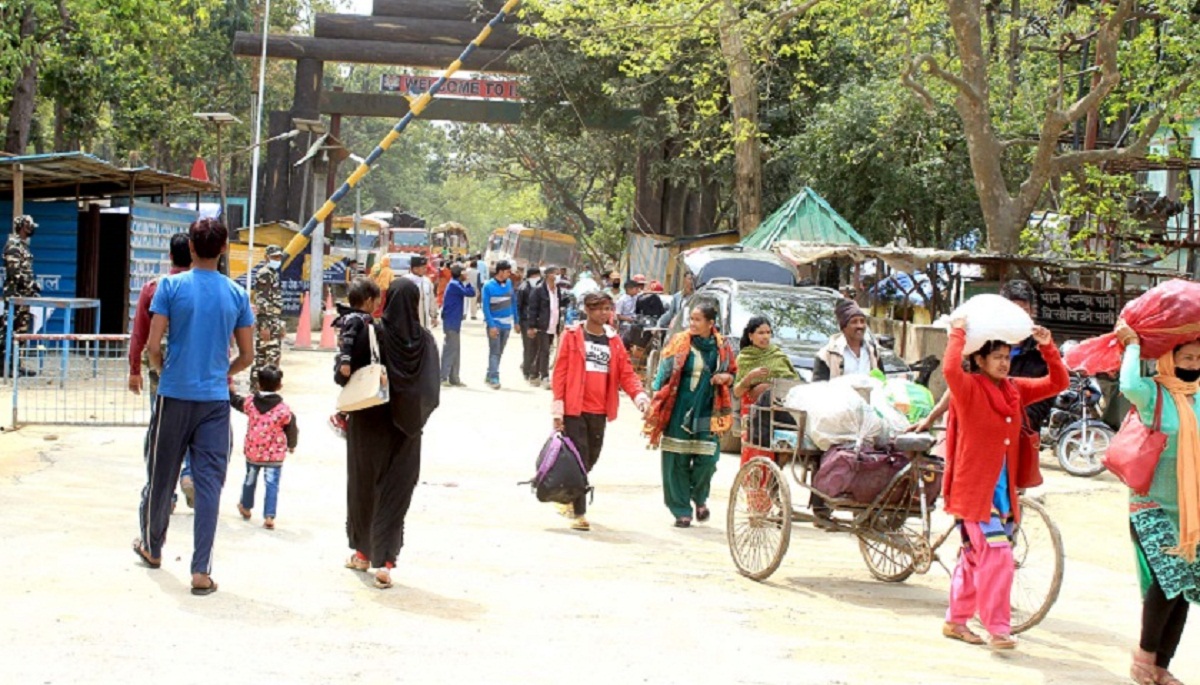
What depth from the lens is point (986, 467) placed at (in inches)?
280

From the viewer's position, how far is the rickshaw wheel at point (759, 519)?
863 cm

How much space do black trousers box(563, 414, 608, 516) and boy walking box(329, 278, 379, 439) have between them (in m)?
2.27

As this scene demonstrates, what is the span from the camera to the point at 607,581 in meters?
8.57

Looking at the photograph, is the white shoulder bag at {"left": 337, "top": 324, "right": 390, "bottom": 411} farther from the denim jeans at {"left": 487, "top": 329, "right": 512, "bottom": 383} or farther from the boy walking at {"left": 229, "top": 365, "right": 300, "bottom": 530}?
the denim jeans at {"left": 487, "top": 329, "right": 512, "bottom": 383}

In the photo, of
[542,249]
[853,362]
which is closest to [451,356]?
[853,362]

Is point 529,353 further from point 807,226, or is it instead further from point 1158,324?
point 1158,324

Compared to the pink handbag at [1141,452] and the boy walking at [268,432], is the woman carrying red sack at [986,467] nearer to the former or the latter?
the pink handbag at [1141,452]

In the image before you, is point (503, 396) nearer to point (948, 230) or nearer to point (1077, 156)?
point (1077, 156)

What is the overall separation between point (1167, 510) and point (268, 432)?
17.1 ft

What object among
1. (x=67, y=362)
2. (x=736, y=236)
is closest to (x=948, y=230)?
(x=736, y=236)

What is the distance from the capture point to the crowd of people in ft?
21.3

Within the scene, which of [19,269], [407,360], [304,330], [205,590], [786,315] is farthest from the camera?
[304,330]

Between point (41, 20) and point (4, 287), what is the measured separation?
7390 mm

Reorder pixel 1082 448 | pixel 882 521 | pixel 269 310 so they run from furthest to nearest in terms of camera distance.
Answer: pixel 269 310, pixel 1082 448, pixel 882 521
